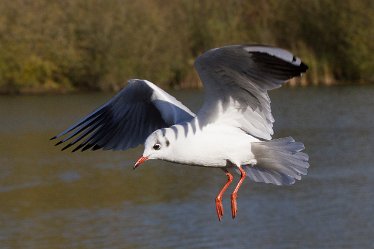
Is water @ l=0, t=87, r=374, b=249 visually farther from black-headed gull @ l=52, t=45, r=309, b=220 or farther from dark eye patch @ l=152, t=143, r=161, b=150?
dark eye patch @ l=152, t=143, r=161, b=150

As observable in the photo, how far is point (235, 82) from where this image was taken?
8180 mm

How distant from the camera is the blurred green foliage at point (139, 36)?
45531mm

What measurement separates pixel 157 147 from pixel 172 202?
10154 mm

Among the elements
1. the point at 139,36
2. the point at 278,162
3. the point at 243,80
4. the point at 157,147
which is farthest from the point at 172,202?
the point at 139,36

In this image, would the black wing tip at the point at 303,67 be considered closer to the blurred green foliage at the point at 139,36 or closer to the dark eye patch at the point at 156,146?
the dark eye patch at the point at 156,146

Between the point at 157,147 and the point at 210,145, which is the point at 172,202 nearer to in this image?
the point at 210,145

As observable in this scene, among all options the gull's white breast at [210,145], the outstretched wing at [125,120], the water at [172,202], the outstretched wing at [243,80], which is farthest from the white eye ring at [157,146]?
the water at [172,202]

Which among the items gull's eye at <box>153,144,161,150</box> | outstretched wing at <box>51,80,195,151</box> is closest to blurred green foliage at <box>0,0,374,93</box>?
outstretched wing at <box>51,80,195,151</box>

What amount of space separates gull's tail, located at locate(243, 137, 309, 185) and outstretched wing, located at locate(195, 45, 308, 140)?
0.21 m

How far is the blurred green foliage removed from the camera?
149 ft

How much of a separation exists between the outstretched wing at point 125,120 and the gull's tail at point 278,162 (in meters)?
0.94

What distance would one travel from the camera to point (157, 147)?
7.68m

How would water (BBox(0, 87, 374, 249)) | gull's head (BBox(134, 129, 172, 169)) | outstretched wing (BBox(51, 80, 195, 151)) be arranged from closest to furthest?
gull's head (BBox(134, 129, 172, 169))
outstretched wing (BBox(51, 80, 195, 151))
water (BBox(0, 87, 374, 249))

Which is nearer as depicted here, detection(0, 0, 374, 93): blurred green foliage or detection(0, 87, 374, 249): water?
detection(0, 87, 374, 249): water
